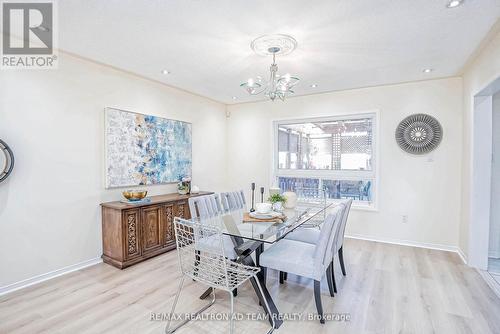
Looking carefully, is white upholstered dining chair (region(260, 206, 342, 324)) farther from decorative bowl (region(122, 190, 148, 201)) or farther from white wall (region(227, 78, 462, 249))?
white wall (region(227, 78, 462, 249))

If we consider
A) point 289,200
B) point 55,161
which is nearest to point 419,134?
point 289,200

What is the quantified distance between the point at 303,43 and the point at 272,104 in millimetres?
2443

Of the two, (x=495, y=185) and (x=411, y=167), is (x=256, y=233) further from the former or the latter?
(x=495, y=185)

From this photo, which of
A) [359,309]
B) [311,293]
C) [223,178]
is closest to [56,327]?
[311,293]

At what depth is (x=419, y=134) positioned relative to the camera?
153 inches

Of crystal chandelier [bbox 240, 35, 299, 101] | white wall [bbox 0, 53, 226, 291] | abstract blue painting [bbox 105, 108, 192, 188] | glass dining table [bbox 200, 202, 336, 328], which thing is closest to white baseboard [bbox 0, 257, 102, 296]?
white wall [bbox 0, 53, 226, 291]

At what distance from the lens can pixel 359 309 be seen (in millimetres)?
2338

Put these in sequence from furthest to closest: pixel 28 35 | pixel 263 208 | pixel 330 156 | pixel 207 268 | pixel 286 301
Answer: pixel 330 156 → pixel 263 208 → pixel 28 35 → pixel 286 301 → pixel 207 268

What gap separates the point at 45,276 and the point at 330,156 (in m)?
4.44

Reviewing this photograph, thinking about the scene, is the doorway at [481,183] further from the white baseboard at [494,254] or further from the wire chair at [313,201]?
the wire chair at [313,201]

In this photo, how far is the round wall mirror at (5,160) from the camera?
2.48m

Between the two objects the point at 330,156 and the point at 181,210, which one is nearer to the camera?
the point at 181,210

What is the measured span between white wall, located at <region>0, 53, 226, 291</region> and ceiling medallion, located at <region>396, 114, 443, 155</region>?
4.08 meters

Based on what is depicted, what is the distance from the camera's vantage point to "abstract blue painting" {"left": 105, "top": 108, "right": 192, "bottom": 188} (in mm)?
3451
